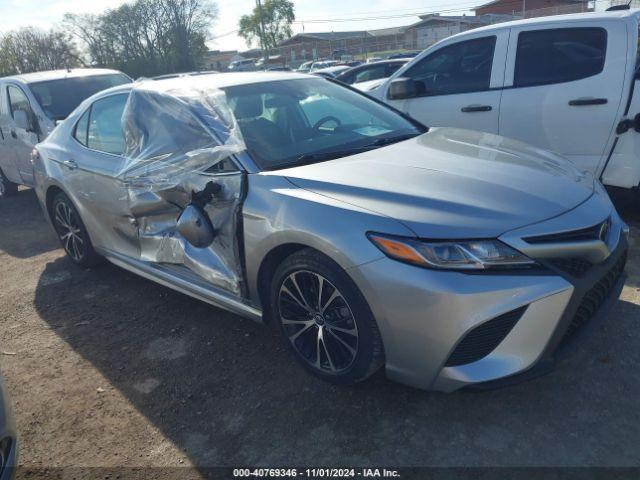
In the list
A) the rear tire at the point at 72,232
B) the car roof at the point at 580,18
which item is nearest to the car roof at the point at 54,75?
the rear tire at the point at 72,232

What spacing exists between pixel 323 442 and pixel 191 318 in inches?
63.3

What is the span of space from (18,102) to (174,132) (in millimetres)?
5164

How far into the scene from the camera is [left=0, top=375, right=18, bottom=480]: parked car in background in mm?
1930

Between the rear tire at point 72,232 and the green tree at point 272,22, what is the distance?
73.1 m

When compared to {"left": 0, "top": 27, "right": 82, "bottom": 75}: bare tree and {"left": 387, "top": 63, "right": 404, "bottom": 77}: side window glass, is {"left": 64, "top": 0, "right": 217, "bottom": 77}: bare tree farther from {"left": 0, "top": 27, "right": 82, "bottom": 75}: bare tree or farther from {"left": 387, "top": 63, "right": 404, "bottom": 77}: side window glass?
{"left": 387, "top": 63, "right": 404, "bottom": 77}: side window glass

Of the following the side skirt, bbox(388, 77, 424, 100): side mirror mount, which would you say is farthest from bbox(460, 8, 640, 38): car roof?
the side skirt

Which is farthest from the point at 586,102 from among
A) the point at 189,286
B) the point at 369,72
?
the point at 369,72

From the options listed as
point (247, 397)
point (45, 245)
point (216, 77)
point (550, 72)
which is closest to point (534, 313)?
point (247, 397)

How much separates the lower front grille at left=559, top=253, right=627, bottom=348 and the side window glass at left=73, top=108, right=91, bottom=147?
3749 mm

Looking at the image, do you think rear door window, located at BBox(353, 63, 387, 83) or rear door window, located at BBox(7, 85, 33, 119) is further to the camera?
rear door window, located at BBox(353, 63, 387, 83)

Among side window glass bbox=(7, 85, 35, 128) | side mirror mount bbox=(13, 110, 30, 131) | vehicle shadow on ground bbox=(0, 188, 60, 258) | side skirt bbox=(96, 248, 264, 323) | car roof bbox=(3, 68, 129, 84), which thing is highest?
car roof bbox=(3, 68, 129, 84)

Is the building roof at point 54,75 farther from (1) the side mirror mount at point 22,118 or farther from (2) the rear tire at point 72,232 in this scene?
(2) the rear tire at point 72,232

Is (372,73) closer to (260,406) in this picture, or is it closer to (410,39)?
(260,406)

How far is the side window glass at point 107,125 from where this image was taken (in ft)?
12.3
